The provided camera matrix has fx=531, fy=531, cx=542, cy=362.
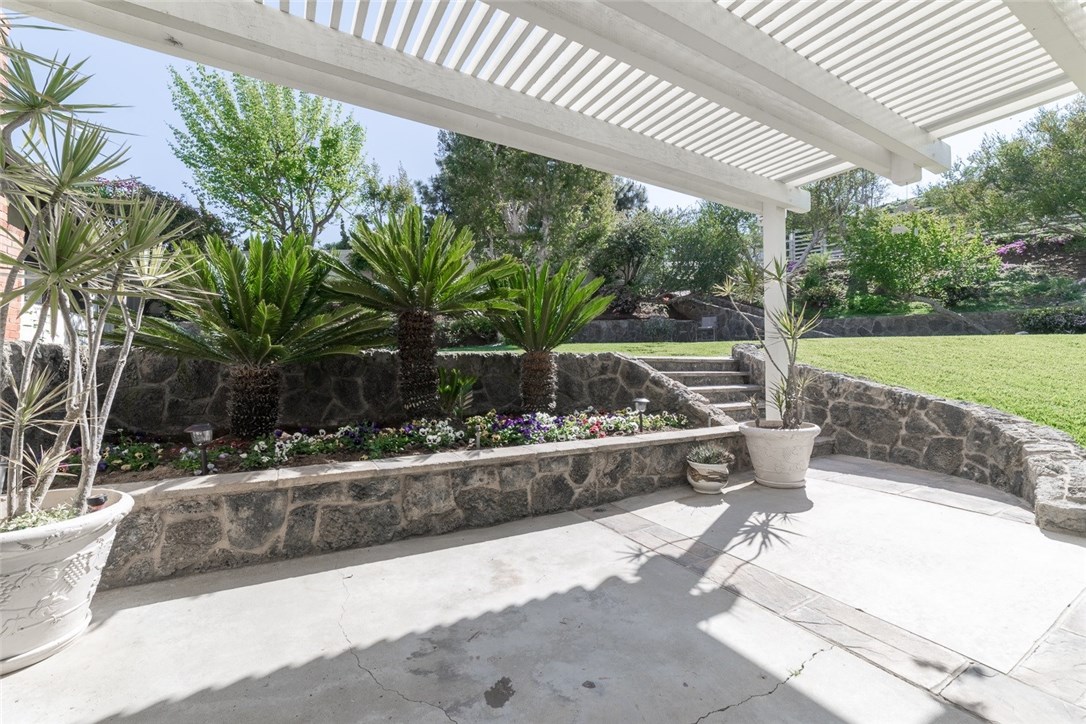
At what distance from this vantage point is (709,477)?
15.7ft

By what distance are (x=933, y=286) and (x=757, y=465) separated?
1381 centimetres

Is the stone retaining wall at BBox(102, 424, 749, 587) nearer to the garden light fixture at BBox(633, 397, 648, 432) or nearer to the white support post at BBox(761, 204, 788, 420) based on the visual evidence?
the garden light fixture at BBox(633, 397, 648, 432)

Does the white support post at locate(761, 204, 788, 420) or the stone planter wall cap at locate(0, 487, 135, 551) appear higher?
the white support post at locate(761, 204, 788, 420)

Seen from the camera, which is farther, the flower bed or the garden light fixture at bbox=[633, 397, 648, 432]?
the garden light fixture at bbox=[633, 397, 648, 432]

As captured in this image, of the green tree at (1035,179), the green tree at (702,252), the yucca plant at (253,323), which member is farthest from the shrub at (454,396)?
the green tree at (1035,179)

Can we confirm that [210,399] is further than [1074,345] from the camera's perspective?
No

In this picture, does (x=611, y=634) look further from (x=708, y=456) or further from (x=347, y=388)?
(x=347, y=388)

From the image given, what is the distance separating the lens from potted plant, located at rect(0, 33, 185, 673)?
220 centimetres

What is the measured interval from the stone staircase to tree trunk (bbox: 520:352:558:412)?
1.87m

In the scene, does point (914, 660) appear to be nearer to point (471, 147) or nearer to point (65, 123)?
point (65, 123)

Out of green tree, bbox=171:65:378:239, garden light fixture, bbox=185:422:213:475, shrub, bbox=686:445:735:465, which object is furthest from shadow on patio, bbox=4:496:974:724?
green tree, bbox=171:65:378:239

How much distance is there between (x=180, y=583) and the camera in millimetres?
3078

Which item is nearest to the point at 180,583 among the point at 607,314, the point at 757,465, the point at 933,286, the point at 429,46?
the point at 429,46

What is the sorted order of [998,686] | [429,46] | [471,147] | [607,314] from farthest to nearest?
[607,314]
[471,147]
[429,46]
[998,686]
